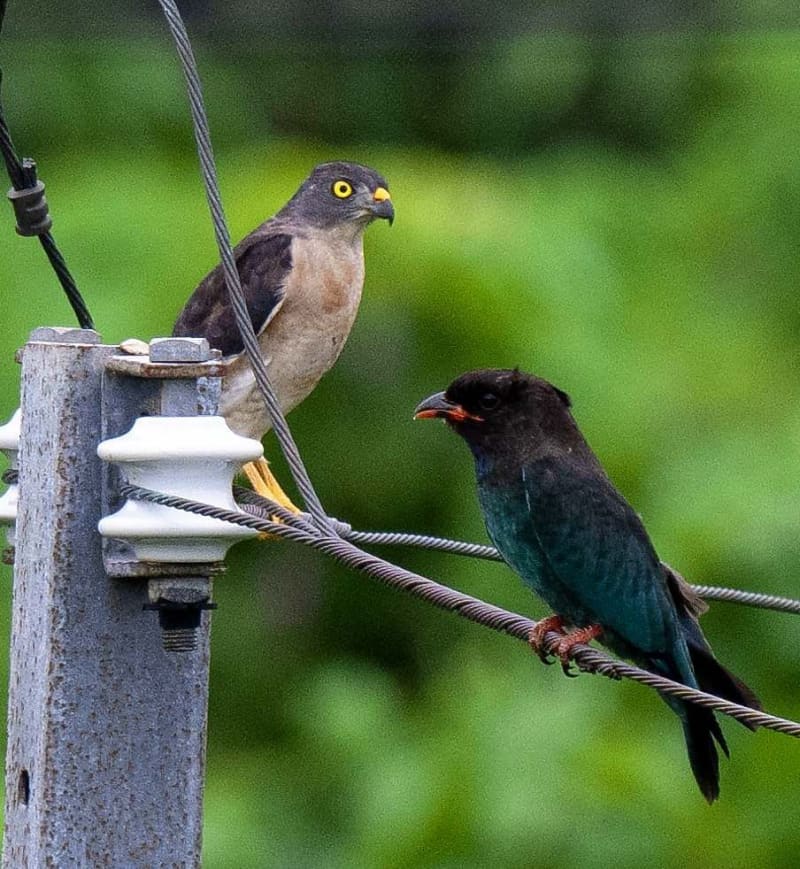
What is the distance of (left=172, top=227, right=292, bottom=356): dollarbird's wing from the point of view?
553cm

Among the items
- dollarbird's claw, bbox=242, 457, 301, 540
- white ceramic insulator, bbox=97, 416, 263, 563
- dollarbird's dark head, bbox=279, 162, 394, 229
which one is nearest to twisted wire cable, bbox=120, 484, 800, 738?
white ceramic insulator, bbox=97, 416, 263, 563

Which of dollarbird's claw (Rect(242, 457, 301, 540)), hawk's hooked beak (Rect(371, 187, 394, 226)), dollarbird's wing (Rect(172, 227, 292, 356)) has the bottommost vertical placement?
dollarbird's claw (Rect(242, 457, 301, 540))

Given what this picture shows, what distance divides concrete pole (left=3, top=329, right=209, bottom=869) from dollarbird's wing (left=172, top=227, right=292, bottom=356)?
1944mm

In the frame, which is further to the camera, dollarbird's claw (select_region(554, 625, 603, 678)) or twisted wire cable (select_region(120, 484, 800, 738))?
dollarbird's claw (select_region(554, 625, 603, 678))

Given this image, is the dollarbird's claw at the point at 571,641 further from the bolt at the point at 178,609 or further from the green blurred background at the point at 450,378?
the green blurred background at the point at 450,378

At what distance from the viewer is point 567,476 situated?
4645 mm

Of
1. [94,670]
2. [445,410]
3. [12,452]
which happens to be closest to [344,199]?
[445,410]

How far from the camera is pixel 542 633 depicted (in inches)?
173

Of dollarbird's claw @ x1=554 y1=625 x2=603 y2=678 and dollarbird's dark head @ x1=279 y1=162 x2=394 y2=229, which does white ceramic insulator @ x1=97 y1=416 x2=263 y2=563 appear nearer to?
dollarbird's claw @ x1=554 y1=625 x2=603 y2=678

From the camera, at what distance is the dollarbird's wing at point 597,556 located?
4.46 meters

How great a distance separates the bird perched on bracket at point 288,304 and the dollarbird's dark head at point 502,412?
89 cm

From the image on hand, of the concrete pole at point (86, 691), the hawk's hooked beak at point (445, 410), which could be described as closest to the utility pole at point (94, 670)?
the concrete pole at point (86, 691)

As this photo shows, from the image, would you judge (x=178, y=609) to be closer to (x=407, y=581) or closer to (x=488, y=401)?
(x=407, y=581)

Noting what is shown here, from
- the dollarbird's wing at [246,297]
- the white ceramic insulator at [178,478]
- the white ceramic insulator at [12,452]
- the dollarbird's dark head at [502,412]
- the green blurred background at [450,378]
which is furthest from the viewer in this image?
the green blurred background at [450,378]
